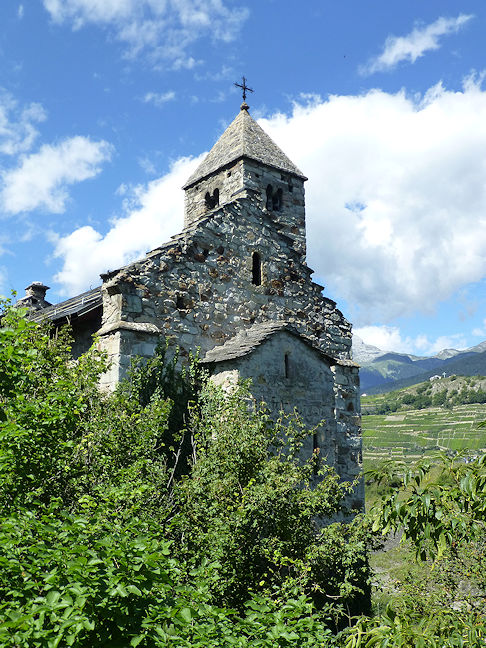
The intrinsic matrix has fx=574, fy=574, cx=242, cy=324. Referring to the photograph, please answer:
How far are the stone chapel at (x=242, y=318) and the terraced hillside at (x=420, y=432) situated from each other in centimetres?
4091

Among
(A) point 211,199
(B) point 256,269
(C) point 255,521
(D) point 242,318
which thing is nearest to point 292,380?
(D) point 242,318

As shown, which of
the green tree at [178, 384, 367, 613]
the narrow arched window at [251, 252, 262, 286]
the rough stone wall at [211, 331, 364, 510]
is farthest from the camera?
the narrow arched window at [251, 252, 262, 286]

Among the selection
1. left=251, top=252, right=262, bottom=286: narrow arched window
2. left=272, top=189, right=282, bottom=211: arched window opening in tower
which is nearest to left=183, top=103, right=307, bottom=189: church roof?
left=272, top=189, right=282, bottom=211: arched window opening in tower

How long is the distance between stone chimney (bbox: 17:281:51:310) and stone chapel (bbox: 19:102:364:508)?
7918mm

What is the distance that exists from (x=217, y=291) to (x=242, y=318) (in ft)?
2.72

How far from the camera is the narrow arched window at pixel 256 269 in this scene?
12523 mm

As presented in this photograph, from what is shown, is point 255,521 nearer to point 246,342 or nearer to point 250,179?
point 246,342

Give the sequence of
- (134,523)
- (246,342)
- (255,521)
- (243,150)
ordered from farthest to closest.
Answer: (243,150) < (246,342) < (255,521) < (134,523)

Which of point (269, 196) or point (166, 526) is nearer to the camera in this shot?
point (166, 526)

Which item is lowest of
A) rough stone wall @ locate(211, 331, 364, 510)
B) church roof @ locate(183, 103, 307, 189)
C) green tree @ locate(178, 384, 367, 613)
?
green tree @ locate(178, 384, 367, 613)

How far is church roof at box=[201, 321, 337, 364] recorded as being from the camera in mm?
10062

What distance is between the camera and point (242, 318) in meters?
12.0

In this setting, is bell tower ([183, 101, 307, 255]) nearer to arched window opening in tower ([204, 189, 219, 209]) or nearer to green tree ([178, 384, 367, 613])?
arched window opening in tower ([204, 189, 219, 209])

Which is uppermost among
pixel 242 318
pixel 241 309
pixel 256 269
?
pixel 256 269
